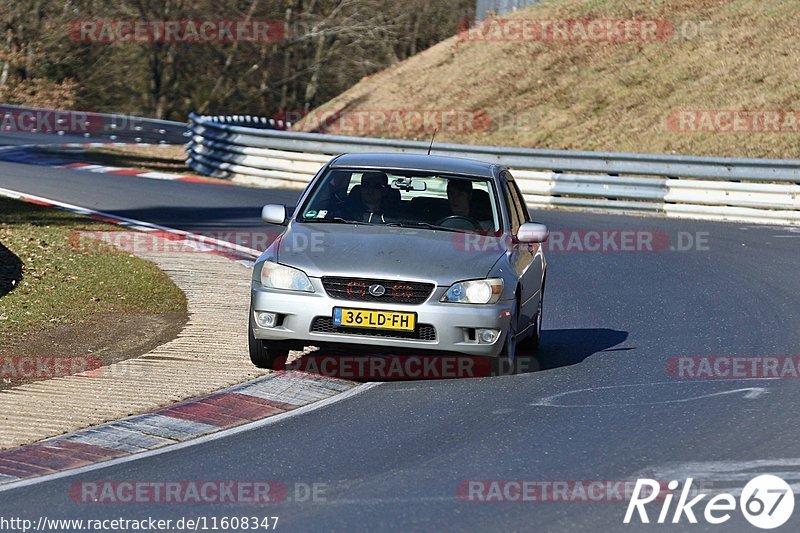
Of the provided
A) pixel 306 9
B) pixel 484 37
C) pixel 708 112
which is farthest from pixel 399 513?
pixel 306 9

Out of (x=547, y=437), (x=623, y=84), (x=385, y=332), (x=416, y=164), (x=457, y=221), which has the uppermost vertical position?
(x=623, y=84)

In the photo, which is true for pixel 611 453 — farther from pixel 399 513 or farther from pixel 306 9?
pixel 306 9

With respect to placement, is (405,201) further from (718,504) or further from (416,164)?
(718,504)

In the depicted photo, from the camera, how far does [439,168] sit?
10484 mm

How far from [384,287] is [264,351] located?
1.05 m

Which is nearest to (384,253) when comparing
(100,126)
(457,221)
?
(457,221)

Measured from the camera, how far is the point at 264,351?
9.55 meters

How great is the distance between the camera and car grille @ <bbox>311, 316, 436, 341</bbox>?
9.09 m

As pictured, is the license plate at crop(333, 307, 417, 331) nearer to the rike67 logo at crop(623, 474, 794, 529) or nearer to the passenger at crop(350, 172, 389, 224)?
the passenger at crop(350, 172, 389, 224)

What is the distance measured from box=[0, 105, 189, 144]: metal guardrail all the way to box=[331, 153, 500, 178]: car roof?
1098 inches

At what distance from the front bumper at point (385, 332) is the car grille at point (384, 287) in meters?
0.04

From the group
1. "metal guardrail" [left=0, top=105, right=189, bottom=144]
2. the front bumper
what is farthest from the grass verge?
"metal guardrail" [left=0, top=105, right=189, bottom=144]

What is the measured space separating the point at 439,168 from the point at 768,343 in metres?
3.08

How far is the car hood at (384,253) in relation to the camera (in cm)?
916
